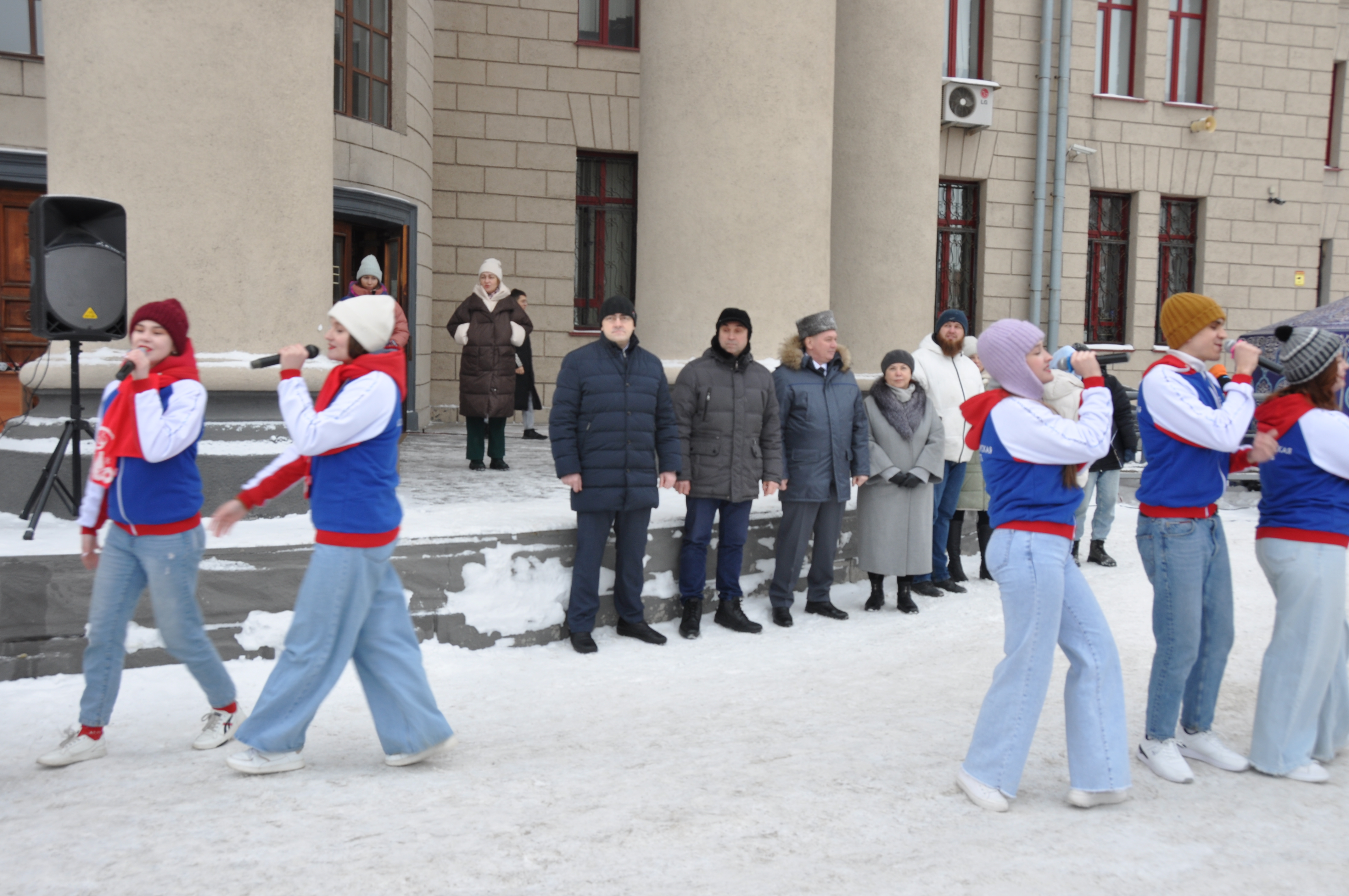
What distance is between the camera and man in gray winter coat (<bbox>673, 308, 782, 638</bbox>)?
6.77 meters

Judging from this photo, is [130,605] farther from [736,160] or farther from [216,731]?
[736,160]

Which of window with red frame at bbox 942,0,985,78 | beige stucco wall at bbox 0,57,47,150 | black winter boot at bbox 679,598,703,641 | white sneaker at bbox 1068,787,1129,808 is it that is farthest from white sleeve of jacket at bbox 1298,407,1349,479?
window with red frame at bbox 942,0,985,78

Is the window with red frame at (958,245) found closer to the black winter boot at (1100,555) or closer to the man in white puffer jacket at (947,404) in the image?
the black winter boot at (1100,555)

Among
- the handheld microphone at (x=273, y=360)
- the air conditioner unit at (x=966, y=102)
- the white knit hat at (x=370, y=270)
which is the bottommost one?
the handheld microphone at (x=273, y=360)

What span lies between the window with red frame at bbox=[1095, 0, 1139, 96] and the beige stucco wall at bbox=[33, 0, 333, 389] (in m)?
13.8

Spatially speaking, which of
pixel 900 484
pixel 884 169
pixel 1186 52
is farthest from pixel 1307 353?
pixel 1186 52

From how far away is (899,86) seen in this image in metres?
9.99

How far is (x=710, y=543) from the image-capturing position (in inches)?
278

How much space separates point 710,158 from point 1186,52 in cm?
1286

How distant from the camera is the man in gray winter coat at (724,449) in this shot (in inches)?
267

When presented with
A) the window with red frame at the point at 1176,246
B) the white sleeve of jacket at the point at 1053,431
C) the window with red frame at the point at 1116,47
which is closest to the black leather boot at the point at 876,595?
the white sleeve of jacket at the point at 1053,431

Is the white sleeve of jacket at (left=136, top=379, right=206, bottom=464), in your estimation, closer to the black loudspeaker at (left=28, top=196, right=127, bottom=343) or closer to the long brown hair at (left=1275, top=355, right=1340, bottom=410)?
the black loudspeaker at (left=28, top=196, right=127, bottom=343)

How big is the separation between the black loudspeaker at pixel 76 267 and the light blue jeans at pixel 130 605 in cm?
191

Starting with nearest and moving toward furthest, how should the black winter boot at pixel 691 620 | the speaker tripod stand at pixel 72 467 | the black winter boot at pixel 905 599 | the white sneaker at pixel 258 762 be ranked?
the white sneaker at pixel 258 762
the speaker tripod stand at pixel 72 467
the black winter boot at pixel 691 620
the black winter boot at pixel 905 599
